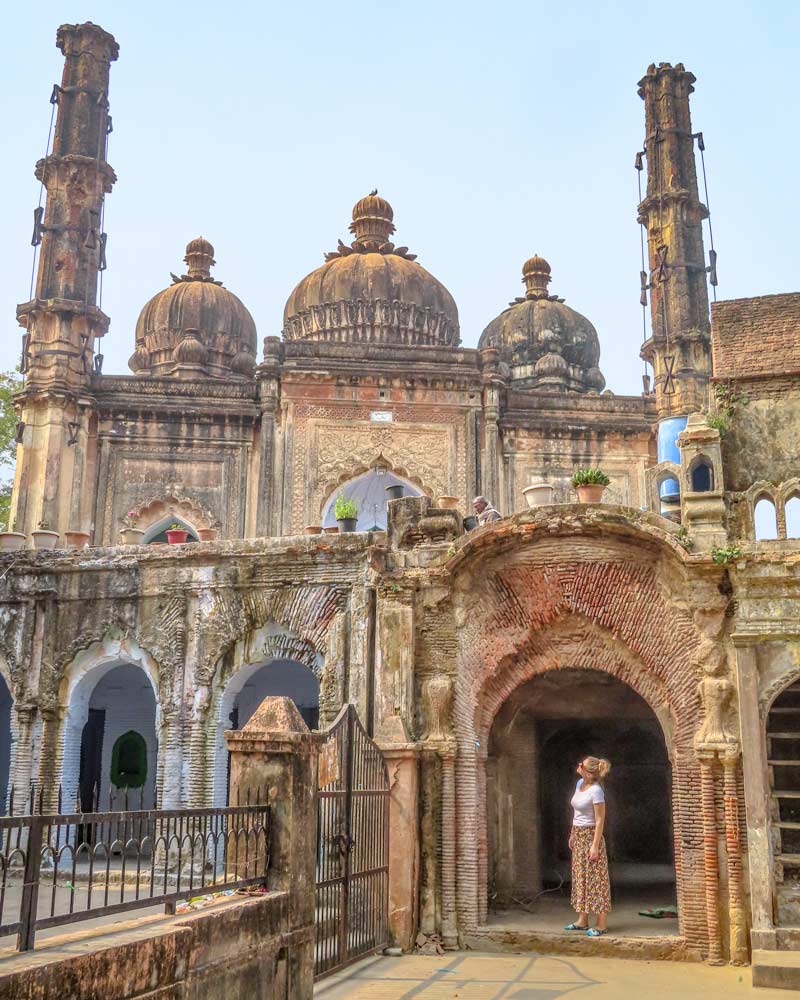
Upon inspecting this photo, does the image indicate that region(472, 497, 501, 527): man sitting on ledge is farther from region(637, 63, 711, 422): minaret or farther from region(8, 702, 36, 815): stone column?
region(637, 63, 711, 422): minaret

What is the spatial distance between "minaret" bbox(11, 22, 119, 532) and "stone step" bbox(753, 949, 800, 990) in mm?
15563

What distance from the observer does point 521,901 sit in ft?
40.3

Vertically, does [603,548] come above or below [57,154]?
below

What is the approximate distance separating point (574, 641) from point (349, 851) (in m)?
3.30

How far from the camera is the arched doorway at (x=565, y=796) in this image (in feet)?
40.5

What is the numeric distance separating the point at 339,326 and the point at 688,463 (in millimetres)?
15178

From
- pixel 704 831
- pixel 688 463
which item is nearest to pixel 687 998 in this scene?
pixel 704 831

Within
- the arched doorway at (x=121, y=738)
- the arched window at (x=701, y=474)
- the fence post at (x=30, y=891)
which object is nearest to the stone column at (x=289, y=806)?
the fence post at (x=30, y=891)

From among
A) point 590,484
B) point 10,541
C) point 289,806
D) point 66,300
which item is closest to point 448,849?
point 289,806

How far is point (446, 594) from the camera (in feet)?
36.7

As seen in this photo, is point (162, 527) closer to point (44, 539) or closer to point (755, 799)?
point (44, 539)

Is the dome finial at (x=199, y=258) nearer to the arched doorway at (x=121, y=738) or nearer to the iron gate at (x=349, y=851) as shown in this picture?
the arched doorway at (x=121, y=738)

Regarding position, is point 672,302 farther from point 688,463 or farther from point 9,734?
point 9,734

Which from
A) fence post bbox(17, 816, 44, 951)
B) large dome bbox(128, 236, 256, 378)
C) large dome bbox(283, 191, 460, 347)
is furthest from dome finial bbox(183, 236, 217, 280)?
fence post bbox(17, 816, 44, 951)
